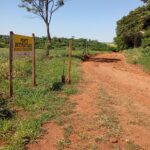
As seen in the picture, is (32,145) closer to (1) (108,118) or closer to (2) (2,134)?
(2) (2,134)

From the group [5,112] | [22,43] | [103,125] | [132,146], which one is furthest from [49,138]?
[22,43]

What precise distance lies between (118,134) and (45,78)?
704 cm

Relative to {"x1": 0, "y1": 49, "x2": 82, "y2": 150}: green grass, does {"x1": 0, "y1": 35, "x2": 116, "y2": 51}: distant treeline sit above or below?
above

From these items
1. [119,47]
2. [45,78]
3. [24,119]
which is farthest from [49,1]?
[119,47]

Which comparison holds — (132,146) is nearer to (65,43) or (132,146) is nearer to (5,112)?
(5,112)

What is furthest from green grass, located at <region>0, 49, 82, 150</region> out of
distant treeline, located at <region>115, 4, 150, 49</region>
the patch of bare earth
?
distant treeline, located at <region>115, 4, 150, 49</region>

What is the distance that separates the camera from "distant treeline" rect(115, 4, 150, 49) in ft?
136

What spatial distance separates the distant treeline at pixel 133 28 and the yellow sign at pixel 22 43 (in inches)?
1163

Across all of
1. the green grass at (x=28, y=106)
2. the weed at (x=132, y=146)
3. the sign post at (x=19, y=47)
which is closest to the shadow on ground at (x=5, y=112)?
the green grass at (x=28, y=106)

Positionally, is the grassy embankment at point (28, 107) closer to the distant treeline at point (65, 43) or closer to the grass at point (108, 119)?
the grass at point (108, 119)

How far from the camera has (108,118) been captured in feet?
26.5

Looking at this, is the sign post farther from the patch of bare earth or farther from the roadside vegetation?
the patch of bare earth

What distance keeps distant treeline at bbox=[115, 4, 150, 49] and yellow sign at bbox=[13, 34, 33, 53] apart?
96.9ft

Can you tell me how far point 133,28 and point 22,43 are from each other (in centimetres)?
3564
